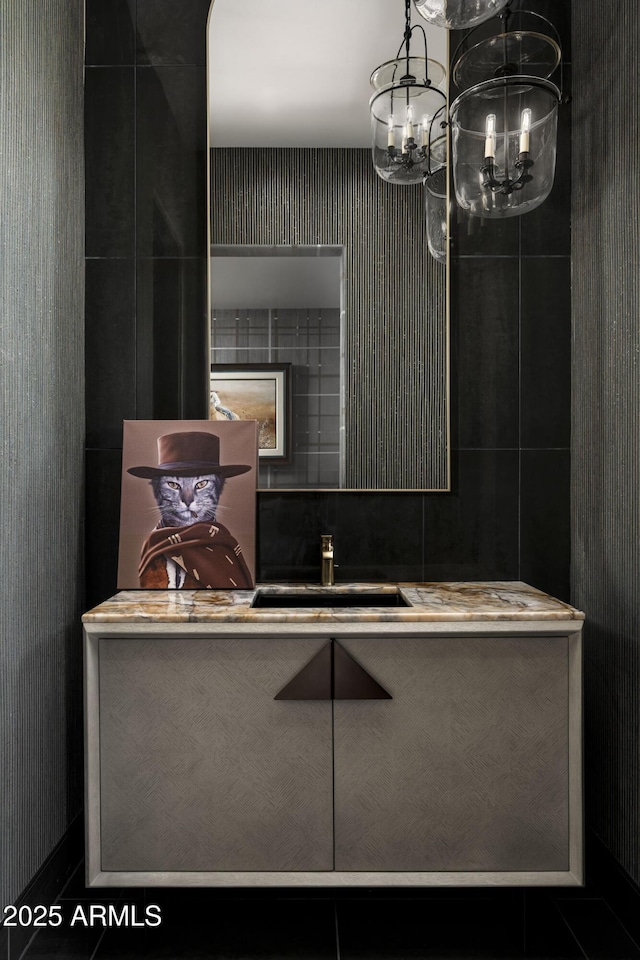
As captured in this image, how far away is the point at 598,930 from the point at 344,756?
2.65ft

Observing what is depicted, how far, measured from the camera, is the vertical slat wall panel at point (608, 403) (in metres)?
1.65

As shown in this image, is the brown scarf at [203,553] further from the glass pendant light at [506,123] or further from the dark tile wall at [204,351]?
the glass pendant light at [506,123]

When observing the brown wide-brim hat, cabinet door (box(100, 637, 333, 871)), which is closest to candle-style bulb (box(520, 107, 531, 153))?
the brown wide-brim hat

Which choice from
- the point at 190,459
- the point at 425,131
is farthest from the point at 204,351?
the point at 425,131

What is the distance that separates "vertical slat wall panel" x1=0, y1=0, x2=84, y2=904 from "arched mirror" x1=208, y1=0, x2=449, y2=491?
42 centimetres

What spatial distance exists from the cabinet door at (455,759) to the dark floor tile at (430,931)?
220mm

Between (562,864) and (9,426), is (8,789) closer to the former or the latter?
(9,426)

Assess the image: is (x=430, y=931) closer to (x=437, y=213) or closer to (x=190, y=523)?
(x=190, y=523)

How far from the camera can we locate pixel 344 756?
5.04ft

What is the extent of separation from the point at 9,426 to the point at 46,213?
24.2 inches

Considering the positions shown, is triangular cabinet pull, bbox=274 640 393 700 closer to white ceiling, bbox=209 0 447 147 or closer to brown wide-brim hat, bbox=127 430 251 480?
brown wide-brim hat, bbox=127 430 251 480

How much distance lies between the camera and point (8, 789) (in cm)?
147

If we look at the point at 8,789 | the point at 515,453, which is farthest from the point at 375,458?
the point at 8,789

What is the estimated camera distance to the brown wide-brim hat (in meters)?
1.86
